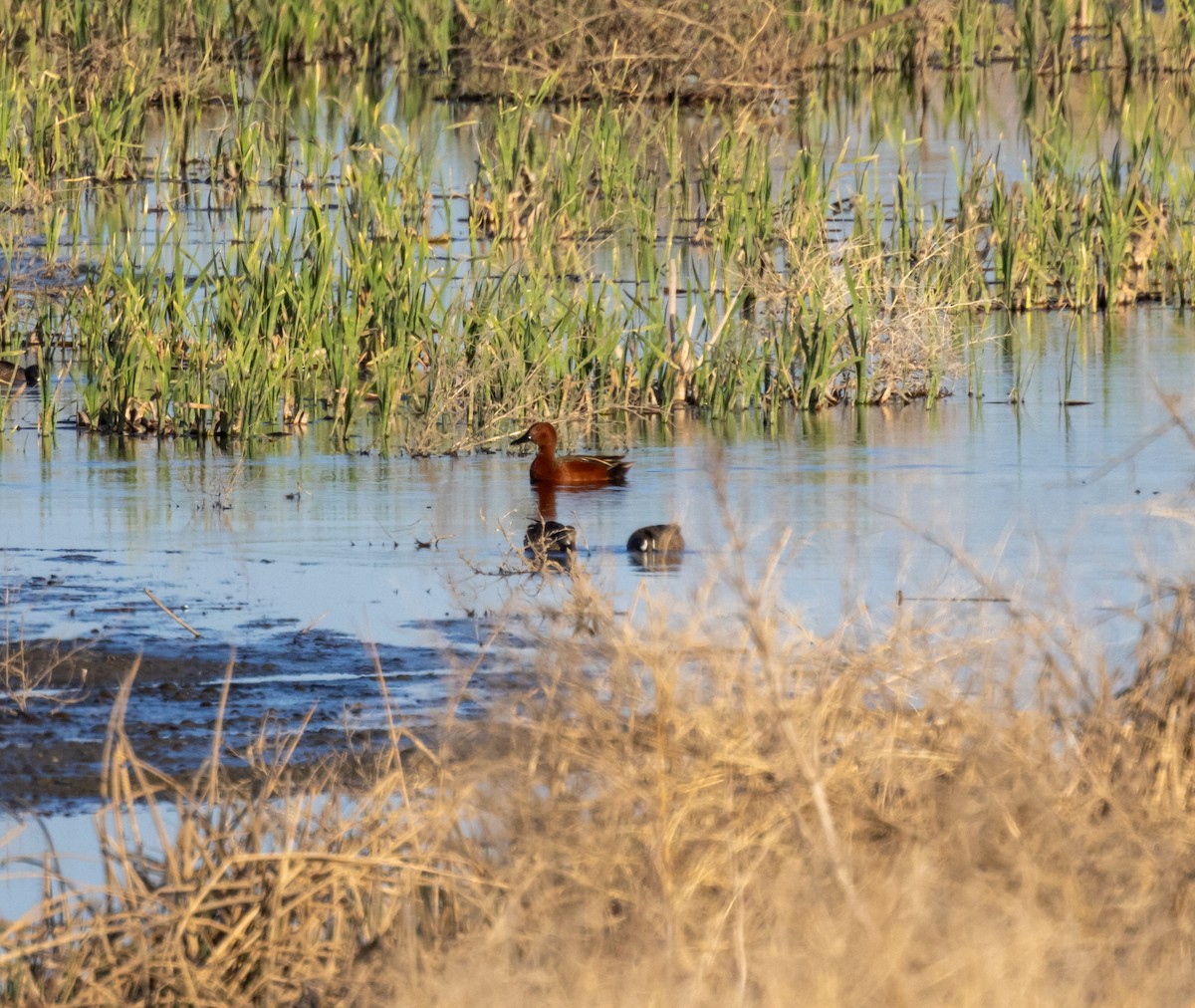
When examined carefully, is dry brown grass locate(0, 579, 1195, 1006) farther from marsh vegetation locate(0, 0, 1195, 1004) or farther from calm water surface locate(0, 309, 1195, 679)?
calm water surface locate(0, 309, 1195, 679)

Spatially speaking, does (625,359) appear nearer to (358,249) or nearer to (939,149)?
(358,249)

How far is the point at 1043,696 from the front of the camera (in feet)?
15.0

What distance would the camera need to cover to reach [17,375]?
38.3ft

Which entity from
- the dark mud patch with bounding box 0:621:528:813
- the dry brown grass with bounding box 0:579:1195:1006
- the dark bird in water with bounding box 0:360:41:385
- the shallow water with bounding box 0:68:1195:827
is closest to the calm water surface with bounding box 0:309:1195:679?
the shallow water with bounding box 0:68:1195:827

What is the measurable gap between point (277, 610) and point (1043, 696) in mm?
3446

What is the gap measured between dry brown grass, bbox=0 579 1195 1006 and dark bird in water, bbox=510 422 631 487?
15.9 ft

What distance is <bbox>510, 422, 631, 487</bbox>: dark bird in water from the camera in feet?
30.9

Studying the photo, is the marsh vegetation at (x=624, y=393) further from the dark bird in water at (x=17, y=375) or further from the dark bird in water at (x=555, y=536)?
the dark bird in water at (x=555, y=536)

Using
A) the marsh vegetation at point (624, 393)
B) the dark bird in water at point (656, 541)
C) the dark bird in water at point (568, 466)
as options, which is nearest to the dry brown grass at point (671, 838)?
the marsh vegetation at point (624, 393)

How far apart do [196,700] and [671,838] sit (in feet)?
9.16

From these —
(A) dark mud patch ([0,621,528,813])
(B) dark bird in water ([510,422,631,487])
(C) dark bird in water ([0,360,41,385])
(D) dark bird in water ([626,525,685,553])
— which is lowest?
(A) dark mud patch ([0,621,528,813])

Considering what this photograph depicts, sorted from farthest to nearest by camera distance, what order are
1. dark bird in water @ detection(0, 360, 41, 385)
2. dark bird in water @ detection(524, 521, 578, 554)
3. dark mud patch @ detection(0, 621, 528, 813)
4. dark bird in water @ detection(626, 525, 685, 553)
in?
dark bird in water @ detection(0, 360, 41, 385), dark bird in water @ detection(626, 525, 685, 553), dark bird in water @ detection(524, 521, 578, 554), dark mud patch @ detection(0, 621, 528, 813)

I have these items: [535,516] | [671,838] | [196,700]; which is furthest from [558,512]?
[671,838]

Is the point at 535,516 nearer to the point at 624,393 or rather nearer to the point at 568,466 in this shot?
the point at 568,466
